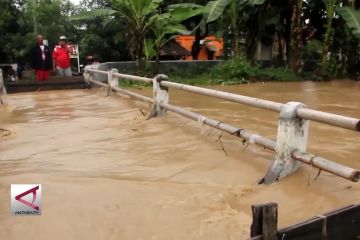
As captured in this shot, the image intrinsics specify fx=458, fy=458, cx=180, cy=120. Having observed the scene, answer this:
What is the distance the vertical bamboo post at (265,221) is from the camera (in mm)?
2307

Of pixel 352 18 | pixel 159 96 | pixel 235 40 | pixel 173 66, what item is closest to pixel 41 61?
pixel 173 66

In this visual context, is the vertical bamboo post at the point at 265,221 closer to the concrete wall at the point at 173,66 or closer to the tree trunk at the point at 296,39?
the concrete wall at the point at 173,66

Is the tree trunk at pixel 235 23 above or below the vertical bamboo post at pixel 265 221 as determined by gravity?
above

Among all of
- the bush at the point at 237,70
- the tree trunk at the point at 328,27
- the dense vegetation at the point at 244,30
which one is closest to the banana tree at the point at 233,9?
the dense vegetation at the point at 244,30

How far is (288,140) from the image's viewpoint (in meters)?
3.89

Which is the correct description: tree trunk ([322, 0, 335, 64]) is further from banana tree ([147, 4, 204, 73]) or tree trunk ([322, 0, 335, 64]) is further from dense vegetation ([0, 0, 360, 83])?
banana tree ([147, 4, 204, 73])

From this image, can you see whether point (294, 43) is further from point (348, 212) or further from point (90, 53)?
point (348, 212)

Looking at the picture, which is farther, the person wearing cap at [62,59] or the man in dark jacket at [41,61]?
the person wearing cap at [62,59]

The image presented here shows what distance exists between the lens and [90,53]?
923 inches

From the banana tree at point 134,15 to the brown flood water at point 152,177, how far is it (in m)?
7.03

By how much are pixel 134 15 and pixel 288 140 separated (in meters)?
11.3

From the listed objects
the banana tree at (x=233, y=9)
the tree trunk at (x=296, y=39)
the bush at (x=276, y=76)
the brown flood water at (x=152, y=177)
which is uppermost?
the banana tree at (x=233, y=9)

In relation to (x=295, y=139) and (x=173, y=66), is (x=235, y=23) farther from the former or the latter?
(x=295, y=139)

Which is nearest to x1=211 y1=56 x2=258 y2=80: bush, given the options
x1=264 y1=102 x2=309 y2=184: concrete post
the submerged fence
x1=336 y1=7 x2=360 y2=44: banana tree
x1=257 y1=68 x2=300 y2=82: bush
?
x1=257 y1=68 x2=300 y2=82: bush
